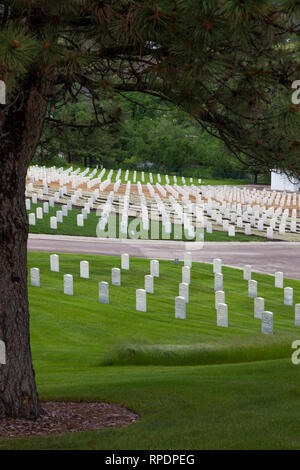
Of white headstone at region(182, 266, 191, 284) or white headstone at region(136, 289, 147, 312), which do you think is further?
white headstone at region(182, 266, 191, 284)

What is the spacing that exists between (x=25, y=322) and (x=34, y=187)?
1394 inches

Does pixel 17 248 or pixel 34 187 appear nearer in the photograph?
pixel 17 248

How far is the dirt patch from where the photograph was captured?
788 cm

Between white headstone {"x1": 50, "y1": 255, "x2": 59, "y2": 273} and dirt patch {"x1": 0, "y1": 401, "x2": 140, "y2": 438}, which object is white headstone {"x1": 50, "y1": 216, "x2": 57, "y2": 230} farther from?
dirt patch {"x1": 0, "y1": 401, "x2": 140, "y2": 438}

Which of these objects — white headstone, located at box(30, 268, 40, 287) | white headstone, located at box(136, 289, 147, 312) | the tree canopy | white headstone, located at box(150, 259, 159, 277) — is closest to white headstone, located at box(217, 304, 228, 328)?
white headstone, located at box(136, 289, 147, 312)

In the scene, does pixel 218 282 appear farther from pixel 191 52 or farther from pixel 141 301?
pixel 191 52

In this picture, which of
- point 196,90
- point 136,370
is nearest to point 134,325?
point 136,370

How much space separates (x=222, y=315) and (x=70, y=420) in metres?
8.55

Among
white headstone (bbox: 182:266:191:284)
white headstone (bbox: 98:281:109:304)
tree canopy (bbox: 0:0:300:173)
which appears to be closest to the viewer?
tree canopy (bbox: 0:0:300:173)

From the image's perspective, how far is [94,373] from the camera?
11641mm

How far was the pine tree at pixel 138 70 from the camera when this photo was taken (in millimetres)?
6348

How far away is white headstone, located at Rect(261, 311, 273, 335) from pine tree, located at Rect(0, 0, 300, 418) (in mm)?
7193

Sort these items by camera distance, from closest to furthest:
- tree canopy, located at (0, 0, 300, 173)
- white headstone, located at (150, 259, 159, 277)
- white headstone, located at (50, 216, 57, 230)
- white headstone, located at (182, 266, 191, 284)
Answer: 1. tree canopy, located at (0, 0, 300, 173)
2. white headstone, located at (182, 266, 191, 284)
3. white headstone, located at (150, 259, 159, 277)
4. white headstone, located at (50, 216, 57, 230)

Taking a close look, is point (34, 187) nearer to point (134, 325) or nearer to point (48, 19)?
point (134, 325)
